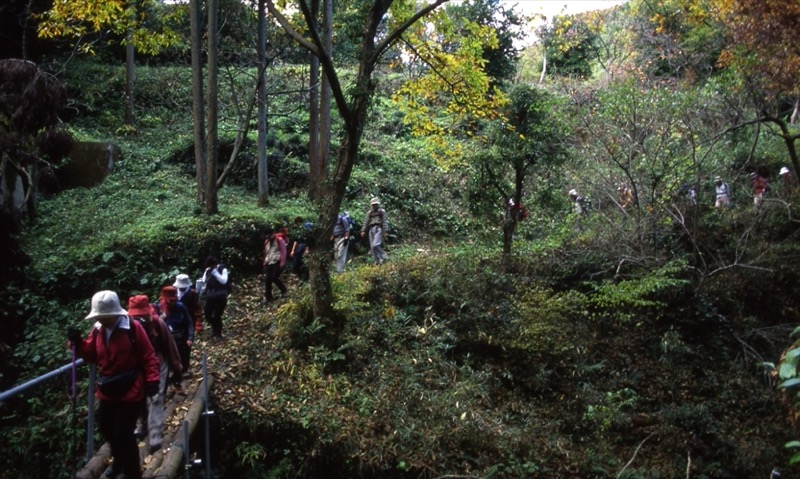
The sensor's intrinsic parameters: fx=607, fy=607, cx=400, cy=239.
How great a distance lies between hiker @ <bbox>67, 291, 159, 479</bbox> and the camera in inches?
206

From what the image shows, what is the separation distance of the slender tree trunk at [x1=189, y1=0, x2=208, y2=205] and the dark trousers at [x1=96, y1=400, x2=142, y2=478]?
11287 mm

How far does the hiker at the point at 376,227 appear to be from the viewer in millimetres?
14703

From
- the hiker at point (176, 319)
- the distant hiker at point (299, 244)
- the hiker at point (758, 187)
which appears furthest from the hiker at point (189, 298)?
the hiker at point (758, 187)

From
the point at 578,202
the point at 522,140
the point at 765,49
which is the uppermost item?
the point at 765,49

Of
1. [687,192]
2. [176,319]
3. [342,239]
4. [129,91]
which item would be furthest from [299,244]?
[129,91]

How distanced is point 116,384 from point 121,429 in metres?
0.41

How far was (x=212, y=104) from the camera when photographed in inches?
597

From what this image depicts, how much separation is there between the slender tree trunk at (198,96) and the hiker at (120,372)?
1118cm

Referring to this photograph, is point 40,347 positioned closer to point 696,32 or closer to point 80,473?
point 80,473

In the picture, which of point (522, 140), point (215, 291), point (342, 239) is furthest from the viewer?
point (342, 239)

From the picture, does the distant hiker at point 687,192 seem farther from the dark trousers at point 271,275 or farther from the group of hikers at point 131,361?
the group of hikers at point 131,361

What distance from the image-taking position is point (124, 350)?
5258 millimetres

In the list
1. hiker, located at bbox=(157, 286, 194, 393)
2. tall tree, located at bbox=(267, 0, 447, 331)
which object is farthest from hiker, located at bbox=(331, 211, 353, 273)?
hiker, located at bbox=(157, 286, 194, 393)

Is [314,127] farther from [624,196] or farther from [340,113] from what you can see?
[624,196]
